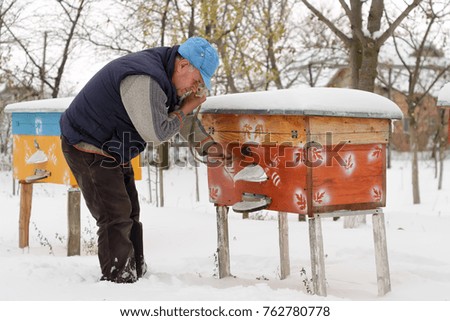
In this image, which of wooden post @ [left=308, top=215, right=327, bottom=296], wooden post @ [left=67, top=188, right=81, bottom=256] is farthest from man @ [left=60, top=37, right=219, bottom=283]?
wooden post @ [left=67, top=188, right=81, bottom=256]

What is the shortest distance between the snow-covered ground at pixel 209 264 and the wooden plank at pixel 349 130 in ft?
3.01

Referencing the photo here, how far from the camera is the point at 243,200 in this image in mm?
4145

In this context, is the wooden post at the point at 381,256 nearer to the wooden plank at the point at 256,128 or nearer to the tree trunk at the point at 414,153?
the wooden plank at the point at 256,128

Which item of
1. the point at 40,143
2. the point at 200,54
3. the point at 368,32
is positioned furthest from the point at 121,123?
the point at 368,32

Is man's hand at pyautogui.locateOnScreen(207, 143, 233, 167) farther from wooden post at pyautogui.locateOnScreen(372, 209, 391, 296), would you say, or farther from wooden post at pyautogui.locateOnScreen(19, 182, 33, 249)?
wooden post at pyautogui.locateOnScreen(19, 182, 33, 249)

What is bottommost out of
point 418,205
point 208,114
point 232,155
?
point 418,205

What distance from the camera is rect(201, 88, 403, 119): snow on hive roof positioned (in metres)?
3.61

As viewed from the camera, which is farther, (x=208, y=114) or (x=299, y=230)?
(x=299, y=230)

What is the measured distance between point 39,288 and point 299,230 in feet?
10.8

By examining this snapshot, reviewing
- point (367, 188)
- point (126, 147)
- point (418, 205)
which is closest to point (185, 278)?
point (126, 147)

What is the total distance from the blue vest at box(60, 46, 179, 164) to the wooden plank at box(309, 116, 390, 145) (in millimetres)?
888

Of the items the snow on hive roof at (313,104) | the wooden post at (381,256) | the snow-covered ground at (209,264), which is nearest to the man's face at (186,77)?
the snow on hive roof at (313,104)
